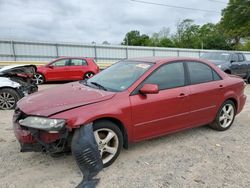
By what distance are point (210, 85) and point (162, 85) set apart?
3.72 ft

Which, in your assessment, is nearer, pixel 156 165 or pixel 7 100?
pixel 156 165

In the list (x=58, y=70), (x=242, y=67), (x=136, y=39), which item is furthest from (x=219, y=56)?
(x=136, y=39)

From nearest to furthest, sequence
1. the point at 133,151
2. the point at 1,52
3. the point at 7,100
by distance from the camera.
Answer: the point at 133,151 < the point at 7,100 < the point at 1,52

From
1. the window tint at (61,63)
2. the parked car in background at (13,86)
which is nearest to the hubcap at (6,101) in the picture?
the parked car in background at (13,86)

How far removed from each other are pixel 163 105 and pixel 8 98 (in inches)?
183

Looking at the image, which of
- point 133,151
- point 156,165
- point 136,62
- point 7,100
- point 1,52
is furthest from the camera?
point 1,52

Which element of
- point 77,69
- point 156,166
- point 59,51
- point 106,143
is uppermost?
point 59,51

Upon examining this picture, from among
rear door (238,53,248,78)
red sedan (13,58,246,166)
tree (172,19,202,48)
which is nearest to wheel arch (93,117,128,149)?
red sedan (13,58,246,166)

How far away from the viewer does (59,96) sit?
128 inches

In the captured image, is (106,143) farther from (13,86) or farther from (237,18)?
(237,18)

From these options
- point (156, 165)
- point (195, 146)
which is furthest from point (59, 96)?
point (195, 146)

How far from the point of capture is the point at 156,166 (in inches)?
125

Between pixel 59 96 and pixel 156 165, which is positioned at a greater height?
pixel 59 96

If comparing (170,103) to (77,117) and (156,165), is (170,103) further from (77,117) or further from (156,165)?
(77,117)
